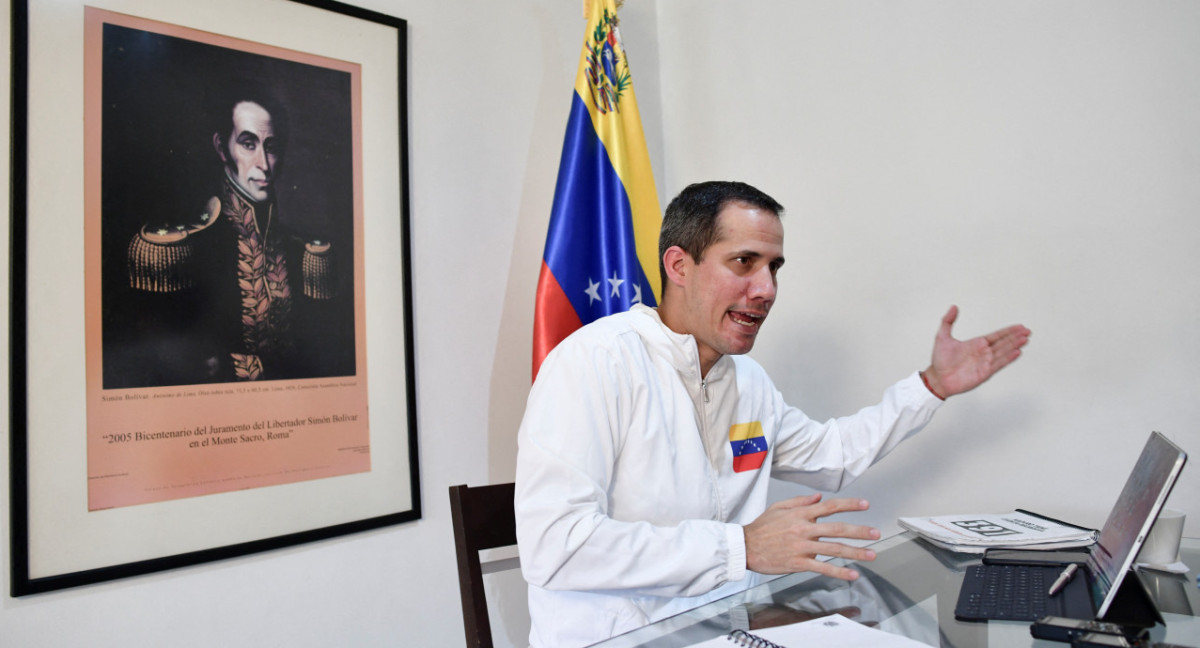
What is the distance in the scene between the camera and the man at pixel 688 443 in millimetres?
1124

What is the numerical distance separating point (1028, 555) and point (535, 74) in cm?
182

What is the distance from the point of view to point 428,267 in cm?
194

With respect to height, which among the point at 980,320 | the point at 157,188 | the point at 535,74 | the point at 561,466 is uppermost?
the point at 535,74

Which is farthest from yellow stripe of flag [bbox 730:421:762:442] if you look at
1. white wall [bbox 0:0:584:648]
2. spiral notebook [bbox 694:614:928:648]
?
white wall [bbox 0:0:584:648]

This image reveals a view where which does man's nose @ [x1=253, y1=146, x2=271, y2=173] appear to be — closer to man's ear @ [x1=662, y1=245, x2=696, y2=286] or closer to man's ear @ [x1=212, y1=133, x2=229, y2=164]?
man's ear @ [x1=212, y1=133, x2=229, y2=164]

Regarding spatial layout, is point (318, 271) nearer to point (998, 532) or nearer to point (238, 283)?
point (238, 283)

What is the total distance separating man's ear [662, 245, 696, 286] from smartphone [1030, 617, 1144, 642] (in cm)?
86

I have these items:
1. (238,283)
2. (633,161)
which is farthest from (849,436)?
(238,283)

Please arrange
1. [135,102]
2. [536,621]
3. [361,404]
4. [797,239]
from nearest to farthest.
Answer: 1. [536,621]
2. [135,102]
3. [361,404]
4. [797,239]

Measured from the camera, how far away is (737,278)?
142 centimetres

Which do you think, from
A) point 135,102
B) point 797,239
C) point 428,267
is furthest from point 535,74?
point 135,102

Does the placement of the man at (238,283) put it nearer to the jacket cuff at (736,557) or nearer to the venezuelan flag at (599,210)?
the venezuelan flag at (599,210)

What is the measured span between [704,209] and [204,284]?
1123 mm

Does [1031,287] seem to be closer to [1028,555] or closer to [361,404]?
[1028,555]
